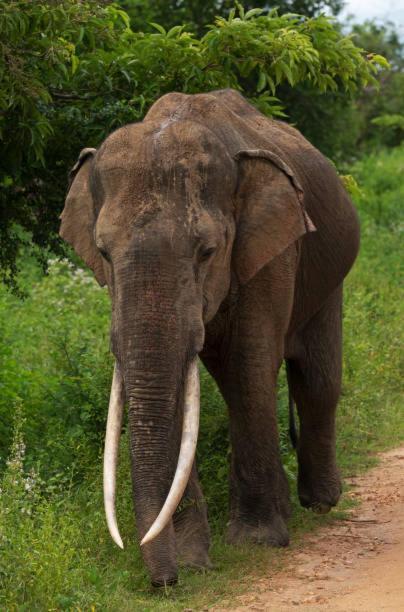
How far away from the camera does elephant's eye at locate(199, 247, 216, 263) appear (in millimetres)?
6062

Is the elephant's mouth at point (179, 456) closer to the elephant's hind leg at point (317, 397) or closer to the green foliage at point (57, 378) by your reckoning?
the green foliage at point (57, 378)

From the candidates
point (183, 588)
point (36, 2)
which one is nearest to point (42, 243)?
point (36, 2)

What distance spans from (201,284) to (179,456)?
810mm

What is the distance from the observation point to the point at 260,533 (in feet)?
22.8

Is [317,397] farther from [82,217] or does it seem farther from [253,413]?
[82,217]

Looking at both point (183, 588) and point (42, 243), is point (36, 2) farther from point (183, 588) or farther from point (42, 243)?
point (183, 588)

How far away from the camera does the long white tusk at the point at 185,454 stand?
548 centimetres

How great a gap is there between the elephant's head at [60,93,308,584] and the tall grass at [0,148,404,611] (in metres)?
0.36

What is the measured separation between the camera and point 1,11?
23.4 feet

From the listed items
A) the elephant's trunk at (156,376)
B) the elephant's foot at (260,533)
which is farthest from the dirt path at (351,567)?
the elephant's trunk at (156,376)

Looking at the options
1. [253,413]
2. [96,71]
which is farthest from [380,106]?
[253,413]

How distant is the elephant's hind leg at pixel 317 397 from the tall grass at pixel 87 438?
0.82 ft

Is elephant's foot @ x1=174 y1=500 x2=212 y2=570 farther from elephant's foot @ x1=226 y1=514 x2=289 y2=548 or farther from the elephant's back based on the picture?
the elephant's back

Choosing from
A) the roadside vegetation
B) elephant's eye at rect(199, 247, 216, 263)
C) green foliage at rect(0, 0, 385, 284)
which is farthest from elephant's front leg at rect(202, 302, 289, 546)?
green foliage at rect(0, 0, 385, 284)
